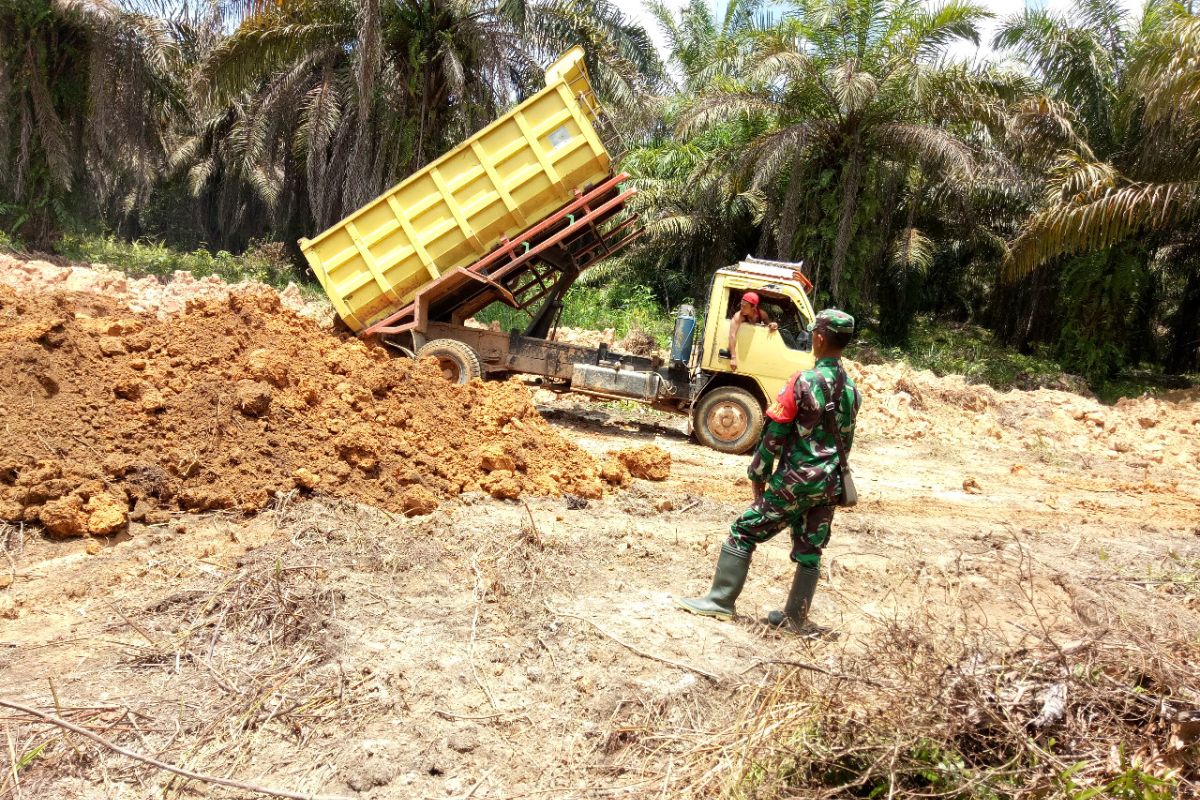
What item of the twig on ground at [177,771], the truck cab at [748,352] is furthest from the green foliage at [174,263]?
the twig on ground at [177,771]

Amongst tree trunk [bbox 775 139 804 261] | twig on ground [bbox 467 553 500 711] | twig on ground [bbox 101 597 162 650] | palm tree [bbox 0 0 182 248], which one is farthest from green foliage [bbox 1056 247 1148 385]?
palm tree [bbox 0 0 182 248]

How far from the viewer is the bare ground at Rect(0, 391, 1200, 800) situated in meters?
3.04

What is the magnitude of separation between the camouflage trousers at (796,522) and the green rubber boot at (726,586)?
10 centimetres

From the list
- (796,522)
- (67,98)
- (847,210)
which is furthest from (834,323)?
(67,98)

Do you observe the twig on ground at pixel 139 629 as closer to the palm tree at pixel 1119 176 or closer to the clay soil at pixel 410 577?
the clay soil at pixel 410 577

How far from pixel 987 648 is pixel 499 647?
2.09 m

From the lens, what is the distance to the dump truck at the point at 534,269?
9258 millimetres

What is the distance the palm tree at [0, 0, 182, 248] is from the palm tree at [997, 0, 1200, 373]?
1750 centimetres

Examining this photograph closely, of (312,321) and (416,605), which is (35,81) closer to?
(312,321)

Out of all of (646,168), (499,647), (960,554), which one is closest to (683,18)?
Result: (646,168)

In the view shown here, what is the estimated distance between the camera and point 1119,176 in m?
14.9

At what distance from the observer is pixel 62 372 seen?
5.99 m

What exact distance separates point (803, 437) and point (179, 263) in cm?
1806

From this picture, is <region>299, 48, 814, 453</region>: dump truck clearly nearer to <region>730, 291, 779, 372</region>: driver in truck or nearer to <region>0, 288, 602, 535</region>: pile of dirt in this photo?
<region>730, 291, 779, 372</region>: driver in truck
